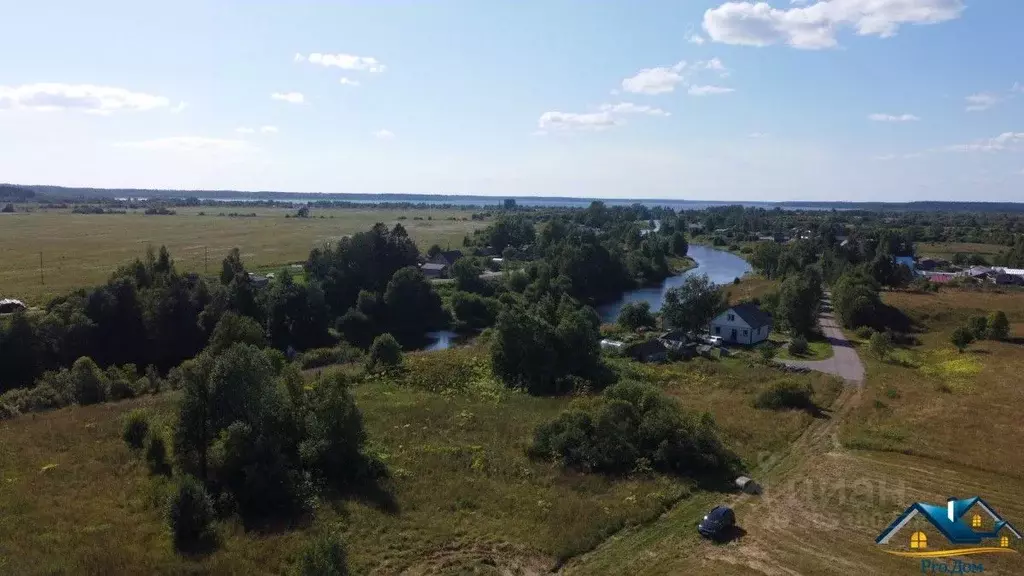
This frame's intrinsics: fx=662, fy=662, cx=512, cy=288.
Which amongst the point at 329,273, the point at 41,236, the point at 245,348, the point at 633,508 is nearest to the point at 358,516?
the point at 245,348

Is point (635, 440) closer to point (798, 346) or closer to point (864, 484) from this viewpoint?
point (864, 484)

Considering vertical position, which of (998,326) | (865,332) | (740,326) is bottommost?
(865,332)

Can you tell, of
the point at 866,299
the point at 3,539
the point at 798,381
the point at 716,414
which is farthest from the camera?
the point at 866,299

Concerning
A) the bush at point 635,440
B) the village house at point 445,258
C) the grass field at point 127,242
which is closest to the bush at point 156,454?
the bush at point 635,440

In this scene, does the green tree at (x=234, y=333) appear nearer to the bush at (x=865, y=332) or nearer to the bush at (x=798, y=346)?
the bush at (x=798, y=346)

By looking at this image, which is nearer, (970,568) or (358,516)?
(970,568)

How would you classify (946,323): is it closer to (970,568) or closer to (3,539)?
(970,568)

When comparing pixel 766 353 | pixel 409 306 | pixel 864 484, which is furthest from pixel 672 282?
pixel 864 484
